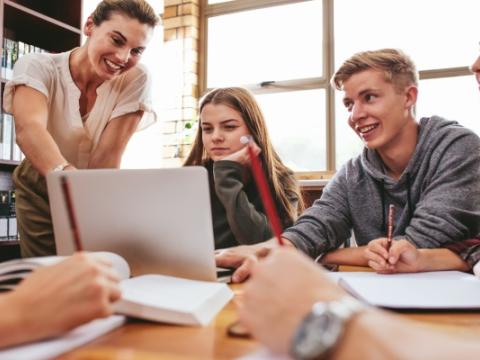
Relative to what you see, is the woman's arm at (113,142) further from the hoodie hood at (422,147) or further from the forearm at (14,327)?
the forearm at (14,327)

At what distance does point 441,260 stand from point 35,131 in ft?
3.66

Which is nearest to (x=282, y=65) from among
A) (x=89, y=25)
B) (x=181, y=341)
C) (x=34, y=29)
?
(x=34, y=29)

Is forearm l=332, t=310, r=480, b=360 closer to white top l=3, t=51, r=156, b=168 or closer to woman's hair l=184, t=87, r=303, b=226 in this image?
woman's hair l=184, t=87, r=303, b=226

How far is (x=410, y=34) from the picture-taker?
3.23 m

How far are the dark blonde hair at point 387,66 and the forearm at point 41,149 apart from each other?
33.3 inches

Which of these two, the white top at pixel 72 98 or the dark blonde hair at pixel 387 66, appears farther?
the white top at pixel 72 98

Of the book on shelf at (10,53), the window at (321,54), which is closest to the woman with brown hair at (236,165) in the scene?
the book on shelf at (10,53)

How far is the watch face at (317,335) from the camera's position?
401mm

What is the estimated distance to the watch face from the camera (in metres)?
0.40

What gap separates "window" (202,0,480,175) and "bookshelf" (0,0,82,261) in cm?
128

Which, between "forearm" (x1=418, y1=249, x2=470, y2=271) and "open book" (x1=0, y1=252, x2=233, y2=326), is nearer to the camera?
"open book" (x1=0, y1=252, x2=233, y2=326)

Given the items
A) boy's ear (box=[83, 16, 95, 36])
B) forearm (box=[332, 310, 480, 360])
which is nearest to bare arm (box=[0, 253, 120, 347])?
forearm (box=[332, 310, 480, 360])

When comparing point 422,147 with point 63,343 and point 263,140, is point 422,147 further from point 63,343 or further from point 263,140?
point 63,343

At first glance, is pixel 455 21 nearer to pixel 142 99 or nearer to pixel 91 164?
pixel 142 99
